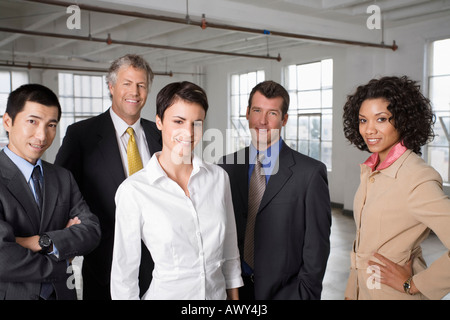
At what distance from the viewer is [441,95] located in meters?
7.64

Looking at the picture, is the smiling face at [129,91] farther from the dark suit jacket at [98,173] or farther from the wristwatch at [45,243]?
the wristwatch at [45,243]

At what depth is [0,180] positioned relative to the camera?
177 centimetres

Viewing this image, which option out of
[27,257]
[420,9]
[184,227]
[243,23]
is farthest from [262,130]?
[420,9]

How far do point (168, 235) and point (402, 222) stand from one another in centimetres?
95

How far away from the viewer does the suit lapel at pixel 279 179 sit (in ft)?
6.86

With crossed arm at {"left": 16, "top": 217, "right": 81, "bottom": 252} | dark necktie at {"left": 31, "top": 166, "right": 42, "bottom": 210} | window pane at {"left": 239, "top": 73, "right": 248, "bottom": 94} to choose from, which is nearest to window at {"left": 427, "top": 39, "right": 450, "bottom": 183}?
window pane at {"left": 239, "top": 73, "right": 248, "bottom": 94}

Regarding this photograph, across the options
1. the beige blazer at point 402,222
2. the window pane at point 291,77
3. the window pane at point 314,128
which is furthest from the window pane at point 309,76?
the beige blazer at point 402,222

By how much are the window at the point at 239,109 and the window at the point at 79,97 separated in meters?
4.18

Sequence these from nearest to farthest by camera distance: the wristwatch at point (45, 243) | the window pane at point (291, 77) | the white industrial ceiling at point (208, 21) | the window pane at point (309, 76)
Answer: the wristwatch at point (45, 243) → the white industrial ceiling at point (208, 21) → the window pane at point (309, 76) → the window pane at point (291, 77)

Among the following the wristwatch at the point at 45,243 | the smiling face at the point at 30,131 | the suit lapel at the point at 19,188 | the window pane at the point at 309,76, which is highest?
the window pane at the point at 309,76

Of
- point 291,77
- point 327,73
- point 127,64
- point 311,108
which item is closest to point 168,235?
point 127,64

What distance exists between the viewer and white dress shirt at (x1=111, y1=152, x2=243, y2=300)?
154 centimetres

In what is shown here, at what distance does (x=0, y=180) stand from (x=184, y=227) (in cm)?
84
